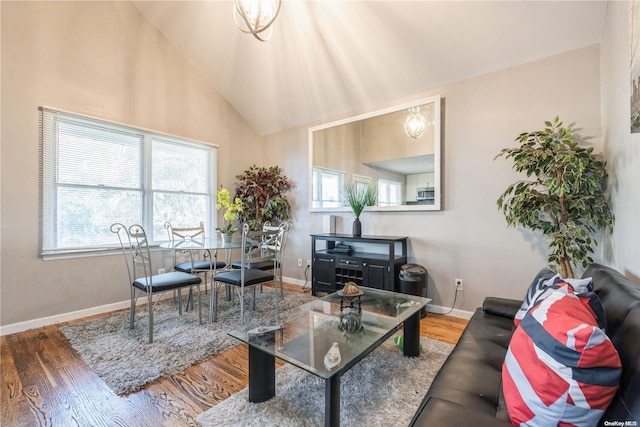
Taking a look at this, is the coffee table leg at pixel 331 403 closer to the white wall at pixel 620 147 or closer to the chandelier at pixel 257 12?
the white wall at pixel 620 147

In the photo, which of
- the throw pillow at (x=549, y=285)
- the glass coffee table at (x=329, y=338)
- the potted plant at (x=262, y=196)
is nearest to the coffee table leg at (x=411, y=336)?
the glass coffee table at (x=329, y=338)

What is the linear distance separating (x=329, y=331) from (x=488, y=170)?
90.9 inches

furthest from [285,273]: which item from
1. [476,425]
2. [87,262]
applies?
[476,425]

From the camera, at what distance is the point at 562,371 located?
0.76 meters

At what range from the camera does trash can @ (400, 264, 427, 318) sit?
291 cm

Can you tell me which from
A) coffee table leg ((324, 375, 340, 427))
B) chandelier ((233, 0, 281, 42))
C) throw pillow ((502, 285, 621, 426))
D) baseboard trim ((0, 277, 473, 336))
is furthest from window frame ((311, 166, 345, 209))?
throw pillow ((502, 285, 621, 426))

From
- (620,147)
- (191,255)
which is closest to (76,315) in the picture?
(191,255)

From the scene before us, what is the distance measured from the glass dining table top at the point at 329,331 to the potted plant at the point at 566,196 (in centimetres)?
113

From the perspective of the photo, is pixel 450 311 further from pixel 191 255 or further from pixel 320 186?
pixel 191 255

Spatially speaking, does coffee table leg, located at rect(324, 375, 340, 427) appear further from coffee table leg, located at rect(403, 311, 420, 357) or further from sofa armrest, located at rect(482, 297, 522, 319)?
sofa armrest, located at rect(482, 297, 522, 319)

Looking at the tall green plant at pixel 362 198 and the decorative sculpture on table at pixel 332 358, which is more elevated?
the tall green plant at pixel 362 198

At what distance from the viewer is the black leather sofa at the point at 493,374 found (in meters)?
0.72

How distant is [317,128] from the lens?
166 inches

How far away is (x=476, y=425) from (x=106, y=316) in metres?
3.62
